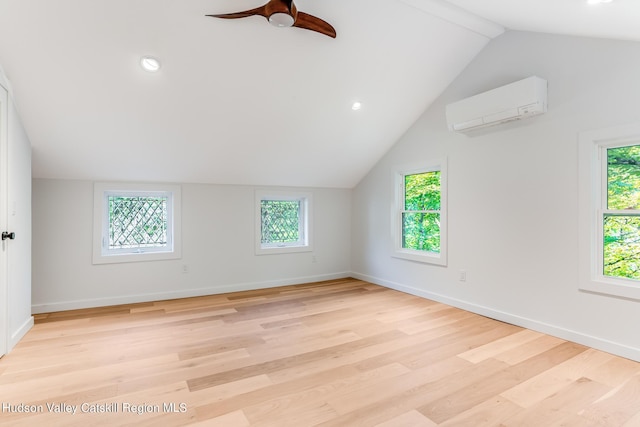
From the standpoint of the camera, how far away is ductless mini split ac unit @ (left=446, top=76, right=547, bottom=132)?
3016 millimetres

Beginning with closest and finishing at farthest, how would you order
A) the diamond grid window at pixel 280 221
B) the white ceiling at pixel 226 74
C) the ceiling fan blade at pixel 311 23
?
the ceiling fan blade at pixel 311 23 < the white ceiling at pixel 226 74 < the diamond grid window at pixel 280 221

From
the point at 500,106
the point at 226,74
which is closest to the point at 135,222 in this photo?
the point at 226,74

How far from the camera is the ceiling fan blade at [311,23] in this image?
7.62 ft

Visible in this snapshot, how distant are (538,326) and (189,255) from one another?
12.7 feet

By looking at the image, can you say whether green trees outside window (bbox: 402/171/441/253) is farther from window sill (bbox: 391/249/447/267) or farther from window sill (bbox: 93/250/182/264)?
window sill (bbox: 93/250/182/264)

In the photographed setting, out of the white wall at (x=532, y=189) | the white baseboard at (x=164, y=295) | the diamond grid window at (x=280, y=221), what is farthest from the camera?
the diamond grid window at (x=280, y=221)

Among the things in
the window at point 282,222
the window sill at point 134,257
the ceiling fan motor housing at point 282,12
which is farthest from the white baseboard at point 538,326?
the ceiling fan motor housing at point 282,12

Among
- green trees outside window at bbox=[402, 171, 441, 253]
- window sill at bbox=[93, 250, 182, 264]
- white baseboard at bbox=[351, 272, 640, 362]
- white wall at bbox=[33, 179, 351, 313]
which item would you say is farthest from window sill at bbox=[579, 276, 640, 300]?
window sill at bbox=[93, 250, 182, 264]

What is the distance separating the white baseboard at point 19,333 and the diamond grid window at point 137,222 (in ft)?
3.77

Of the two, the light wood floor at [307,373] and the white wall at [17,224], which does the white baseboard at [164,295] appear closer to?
the light wood floor at [307,373]

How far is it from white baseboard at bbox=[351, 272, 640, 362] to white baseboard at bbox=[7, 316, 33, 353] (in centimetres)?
400

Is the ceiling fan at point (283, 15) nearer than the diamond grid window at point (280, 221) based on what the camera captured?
Yes

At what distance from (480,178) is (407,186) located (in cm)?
120

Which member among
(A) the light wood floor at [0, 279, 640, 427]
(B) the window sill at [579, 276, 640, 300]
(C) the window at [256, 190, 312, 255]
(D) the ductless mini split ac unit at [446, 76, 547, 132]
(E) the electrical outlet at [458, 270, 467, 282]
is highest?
(D) the ductless mini split ac unit at [446, 76, 547, 132]
